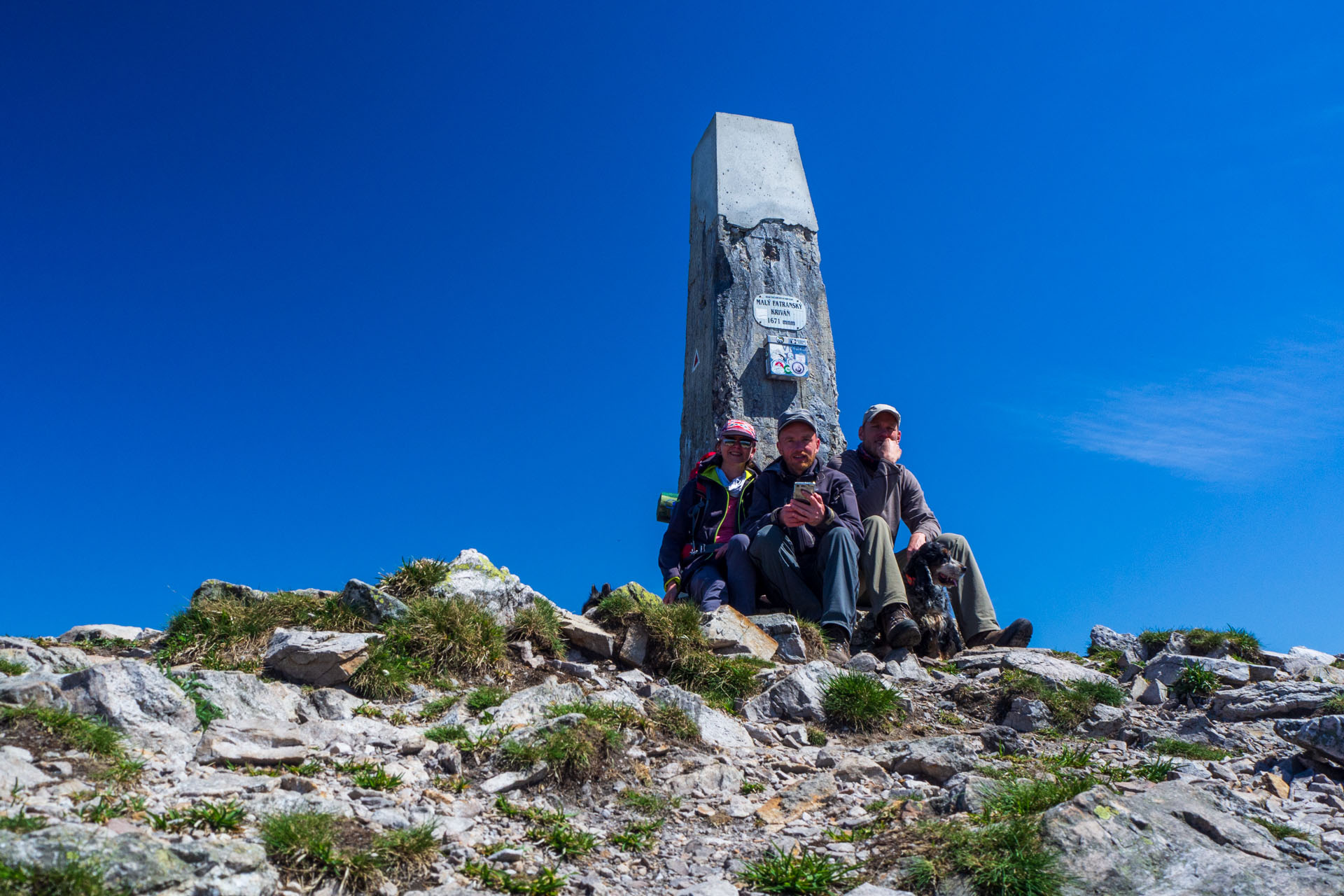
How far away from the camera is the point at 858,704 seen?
6465 mm

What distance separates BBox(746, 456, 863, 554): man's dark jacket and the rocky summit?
0.93 meters

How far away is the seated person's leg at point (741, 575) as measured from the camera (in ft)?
28.9

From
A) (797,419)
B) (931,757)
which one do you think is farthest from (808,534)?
(931,757)

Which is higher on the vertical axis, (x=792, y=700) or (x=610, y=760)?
(x=792, y=700)

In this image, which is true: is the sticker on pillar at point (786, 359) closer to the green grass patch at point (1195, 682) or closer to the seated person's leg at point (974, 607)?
the seated person's leg at point (974, 607)

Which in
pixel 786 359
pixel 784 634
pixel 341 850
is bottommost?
pixel 341 850

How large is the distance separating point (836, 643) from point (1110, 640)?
355 centimetres

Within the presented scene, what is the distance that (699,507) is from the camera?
9.73 metres

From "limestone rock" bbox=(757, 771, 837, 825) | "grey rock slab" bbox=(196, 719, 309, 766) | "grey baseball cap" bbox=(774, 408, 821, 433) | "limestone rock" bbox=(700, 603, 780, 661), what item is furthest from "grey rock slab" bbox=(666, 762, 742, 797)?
"grey baseball cap" bbox=(774, 408, 821, 433)

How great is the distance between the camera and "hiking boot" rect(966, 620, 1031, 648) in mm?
9258

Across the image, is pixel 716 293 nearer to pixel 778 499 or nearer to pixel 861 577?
pixel 778 499

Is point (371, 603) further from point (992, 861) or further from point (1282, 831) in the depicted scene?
point (1282, 831)

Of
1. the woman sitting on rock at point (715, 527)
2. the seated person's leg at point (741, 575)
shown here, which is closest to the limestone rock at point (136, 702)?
the woman sitting on rock at point (715, 527)

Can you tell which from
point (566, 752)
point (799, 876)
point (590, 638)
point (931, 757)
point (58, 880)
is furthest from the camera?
point (590, 638)
